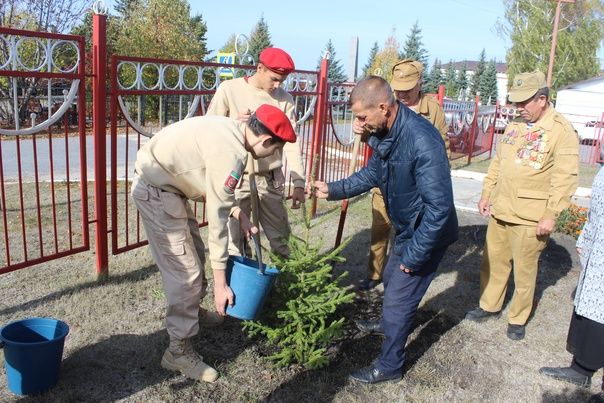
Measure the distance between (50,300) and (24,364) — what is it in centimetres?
130

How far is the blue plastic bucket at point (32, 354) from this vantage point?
2.59 metres

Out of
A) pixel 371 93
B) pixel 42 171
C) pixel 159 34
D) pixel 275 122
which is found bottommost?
pixel 42 171

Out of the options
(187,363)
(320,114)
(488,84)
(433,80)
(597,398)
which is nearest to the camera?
(187,363)

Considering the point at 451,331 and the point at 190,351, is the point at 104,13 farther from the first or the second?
the point at 451,331

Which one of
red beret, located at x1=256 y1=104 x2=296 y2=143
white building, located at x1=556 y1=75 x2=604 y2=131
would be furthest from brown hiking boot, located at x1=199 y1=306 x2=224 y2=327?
white building, located at x1=556 y1=75 x2=604 y2=131

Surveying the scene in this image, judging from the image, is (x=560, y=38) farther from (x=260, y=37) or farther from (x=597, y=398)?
(x=597, y=398)

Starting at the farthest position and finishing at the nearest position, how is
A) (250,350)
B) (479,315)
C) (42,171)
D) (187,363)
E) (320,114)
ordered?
(42,171) → (320,114) → (479,315) → (250,350) → (187,363)

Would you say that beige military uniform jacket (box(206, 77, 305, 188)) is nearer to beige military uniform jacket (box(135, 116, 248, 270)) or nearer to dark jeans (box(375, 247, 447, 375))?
beige military uniform jacket (box(135, 116, 248, 270))

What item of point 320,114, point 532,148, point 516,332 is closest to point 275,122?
point 532,148

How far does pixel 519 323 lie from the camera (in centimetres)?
392

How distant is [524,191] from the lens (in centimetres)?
369

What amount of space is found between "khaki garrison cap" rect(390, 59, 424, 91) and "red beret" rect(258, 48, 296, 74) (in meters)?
0.93

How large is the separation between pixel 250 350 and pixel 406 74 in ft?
7.56

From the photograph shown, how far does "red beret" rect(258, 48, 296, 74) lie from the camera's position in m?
3.49
